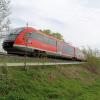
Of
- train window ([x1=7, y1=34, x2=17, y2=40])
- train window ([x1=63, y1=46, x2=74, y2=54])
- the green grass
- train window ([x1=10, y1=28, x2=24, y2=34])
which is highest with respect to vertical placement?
train window ([x1=10, y1=28, x2=24, y2=34])

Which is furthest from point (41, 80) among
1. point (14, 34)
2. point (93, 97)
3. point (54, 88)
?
point (14, 34)

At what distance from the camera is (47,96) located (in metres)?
19.8

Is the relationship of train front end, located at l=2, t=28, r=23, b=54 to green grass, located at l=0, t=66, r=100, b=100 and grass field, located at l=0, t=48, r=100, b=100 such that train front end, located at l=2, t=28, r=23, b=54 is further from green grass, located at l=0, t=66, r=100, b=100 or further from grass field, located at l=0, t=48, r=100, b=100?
green grass, located at l=0, t=66, r=100, b=100

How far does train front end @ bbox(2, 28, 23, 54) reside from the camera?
29312 mm

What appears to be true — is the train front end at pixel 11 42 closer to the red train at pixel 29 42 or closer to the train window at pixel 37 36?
the red train at pixel 29 42

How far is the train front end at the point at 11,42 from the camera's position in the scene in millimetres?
29312

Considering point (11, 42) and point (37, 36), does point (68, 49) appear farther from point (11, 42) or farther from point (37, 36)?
point (11, 42)

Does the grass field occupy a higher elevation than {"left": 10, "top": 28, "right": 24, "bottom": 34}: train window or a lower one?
lower

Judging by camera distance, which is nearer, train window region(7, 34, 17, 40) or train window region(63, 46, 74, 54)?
train window region(7, 34, 17, 40)

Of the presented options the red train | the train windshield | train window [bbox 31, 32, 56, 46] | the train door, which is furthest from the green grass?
the train door

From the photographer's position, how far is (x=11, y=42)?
2956 cm

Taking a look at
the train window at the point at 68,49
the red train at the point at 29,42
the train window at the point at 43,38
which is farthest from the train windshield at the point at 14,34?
the train window at the point at 68,49

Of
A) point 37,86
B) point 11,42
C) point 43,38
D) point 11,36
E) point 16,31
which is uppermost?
point 16,31

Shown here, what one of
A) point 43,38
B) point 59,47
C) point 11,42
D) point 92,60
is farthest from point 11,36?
point 92,60
